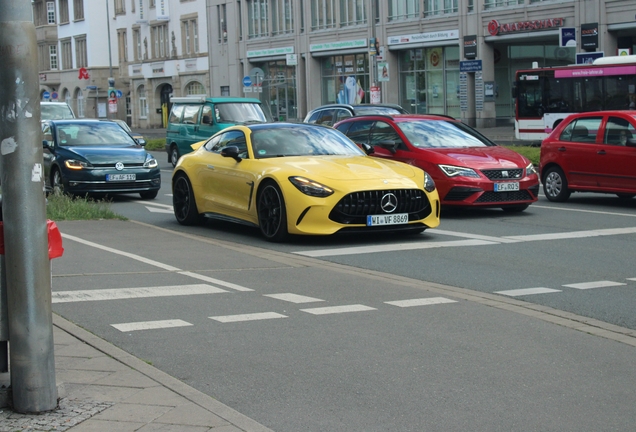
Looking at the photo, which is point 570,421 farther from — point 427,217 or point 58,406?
point 427,217

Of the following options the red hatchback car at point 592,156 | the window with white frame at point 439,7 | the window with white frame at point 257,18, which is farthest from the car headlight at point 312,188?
the window with white frame at point 257,18

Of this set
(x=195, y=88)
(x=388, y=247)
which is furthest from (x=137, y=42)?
(x=388, y=247)

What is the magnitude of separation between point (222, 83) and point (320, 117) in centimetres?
4591

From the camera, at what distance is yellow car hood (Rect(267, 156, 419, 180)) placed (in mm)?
12656

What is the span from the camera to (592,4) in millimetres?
42781

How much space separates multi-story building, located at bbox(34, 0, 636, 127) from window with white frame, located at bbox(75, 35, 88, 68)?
6.01 meters

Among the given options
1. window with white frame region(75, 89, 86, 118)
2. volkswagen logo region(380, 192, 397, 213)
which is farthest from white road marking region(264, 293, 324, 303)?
window with white frame region(75, 89, 86, 118)

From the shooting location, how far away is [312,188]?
12.4 meters

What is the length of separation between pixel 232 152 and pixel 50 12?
92445 millimetres

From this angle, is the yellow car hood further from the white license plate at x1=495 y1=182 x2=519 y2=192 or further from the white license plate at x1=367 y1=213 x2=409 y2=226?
the white license plate at x1=495 y1=182 x2=519 y2=192

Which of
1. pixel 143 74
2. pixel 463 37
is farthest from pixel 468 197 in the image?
pixel 143 74

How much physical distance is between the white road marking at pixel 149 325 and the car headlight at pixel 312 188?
15.7 feet

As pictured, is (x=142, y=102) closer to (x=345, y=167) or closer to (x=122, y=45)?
(x=122, y=45)

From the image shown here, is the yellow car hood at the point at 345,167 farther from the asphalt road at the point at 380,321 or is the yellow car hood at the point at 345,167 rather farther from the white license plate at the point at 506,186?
the white license plate at the point at 506,186
